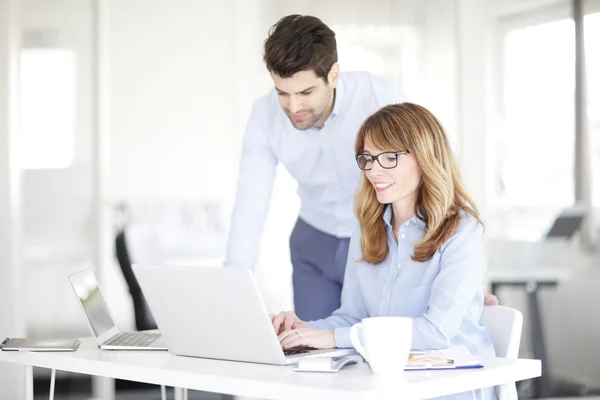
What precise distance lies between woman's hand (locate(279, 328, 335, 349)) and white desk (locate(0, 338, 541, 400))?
146 millimetres

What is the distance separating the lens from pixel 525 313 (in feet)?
14.1

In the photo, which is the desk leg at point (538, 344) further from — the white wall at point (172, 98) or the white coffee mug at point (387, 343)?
the white coffee mug at point (387, 343)

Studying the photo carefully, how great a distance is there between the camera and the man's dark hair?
230 cm

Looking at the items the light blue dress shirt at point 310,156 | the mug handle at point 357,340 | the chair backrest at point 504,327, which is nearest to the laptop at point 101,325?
the mug handle at point 357,340

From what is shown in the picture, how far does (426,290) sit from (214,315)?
0.52 m

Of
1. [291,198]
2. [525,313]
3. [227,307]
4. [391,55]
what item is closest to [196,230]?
[291,198]

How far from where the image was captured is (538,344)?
4.31 m

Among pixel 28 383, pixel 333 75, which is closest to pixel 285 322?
pixel 28 383

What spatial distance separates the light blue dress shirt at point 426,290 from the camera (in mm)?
1776

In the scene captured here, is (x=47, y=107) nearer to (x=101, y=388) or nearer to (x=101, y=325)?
(x=101, y=388)

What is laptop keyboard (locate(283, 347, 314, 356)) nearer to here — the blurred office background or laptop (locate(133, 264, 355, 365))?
laptop (locate(133, 264, 355, 365))

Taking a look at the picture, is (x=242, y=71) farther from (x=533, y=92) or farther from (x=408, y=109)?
(x=408, y=109)

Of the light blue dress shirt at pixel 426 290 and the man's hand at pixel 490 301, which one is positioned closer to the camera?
the light blue dress shirt at pixel 426 290

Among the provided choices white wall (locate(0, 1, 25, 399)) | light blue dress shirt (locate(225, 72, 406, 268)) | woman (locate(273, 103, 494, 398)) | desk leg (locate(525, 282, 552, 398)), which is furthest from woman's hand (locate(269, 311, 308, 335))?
desk leg (locate(525, 282, 552, 398))
